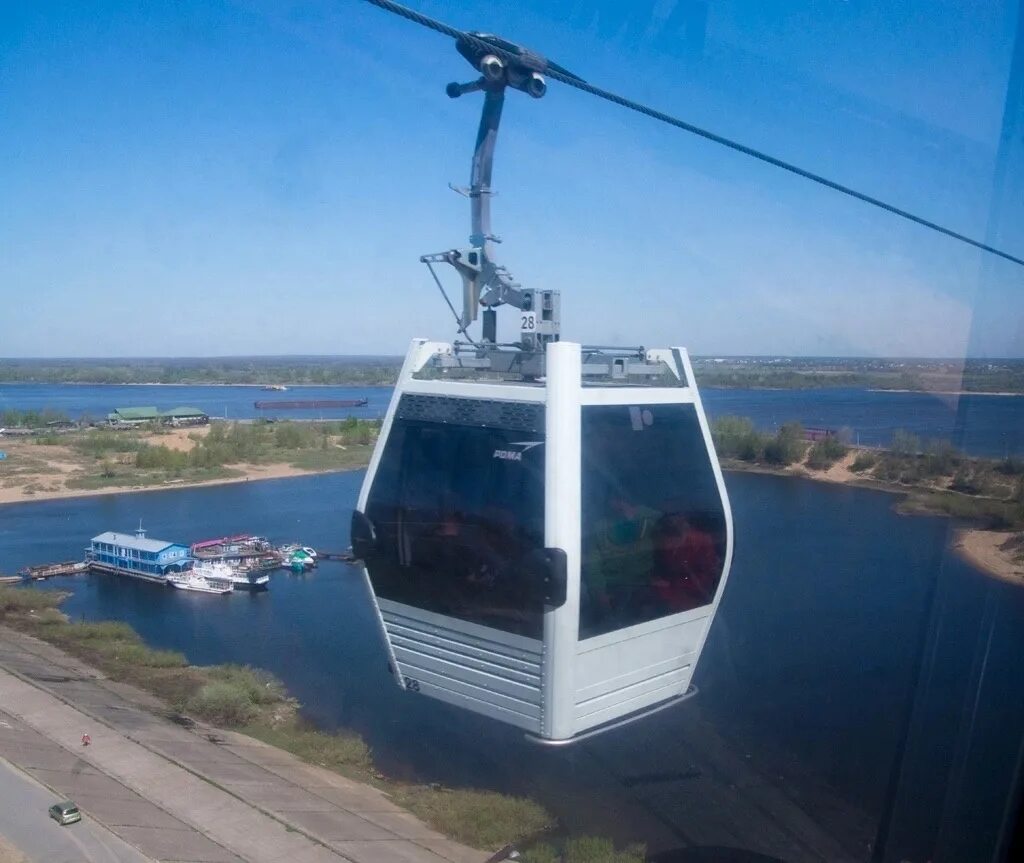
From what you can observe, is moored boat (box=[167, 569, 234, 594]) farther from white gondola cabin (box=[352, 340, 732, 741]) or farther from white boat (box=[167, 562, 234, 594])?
white gondola cabin (box=[352, 340, 732, 741])

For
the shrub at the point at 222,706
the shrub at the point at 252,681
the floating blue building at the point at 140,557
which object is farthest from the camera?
the floating blue building at the point at 140,557

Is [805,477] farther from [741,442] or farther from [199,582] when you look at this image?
[199,582]

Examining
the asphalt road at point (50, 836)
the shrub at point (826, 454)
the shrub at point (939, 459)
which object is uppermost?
the shrub at point (939, 459)

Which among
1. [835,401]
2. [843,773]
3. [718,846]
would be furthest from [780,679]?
[835,401]

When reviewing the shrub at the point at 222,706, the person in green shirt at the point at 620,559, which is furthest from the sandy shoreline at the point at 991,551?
the shrub at the point at 222,706

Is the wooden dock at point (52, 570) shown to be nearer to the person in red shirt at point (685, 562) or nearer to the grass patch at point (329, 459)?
the grass patch at point (329, 459)

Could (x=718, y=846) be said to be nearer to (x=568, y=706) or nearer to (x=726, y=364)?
(x=568, y=706)

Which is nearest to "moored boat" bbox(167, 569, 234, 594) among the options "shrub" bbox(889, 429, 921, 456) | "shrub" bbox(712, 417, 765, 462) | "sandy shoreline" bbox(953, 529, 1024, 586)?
"shrub" bbox(712, 417, 765, 462)
